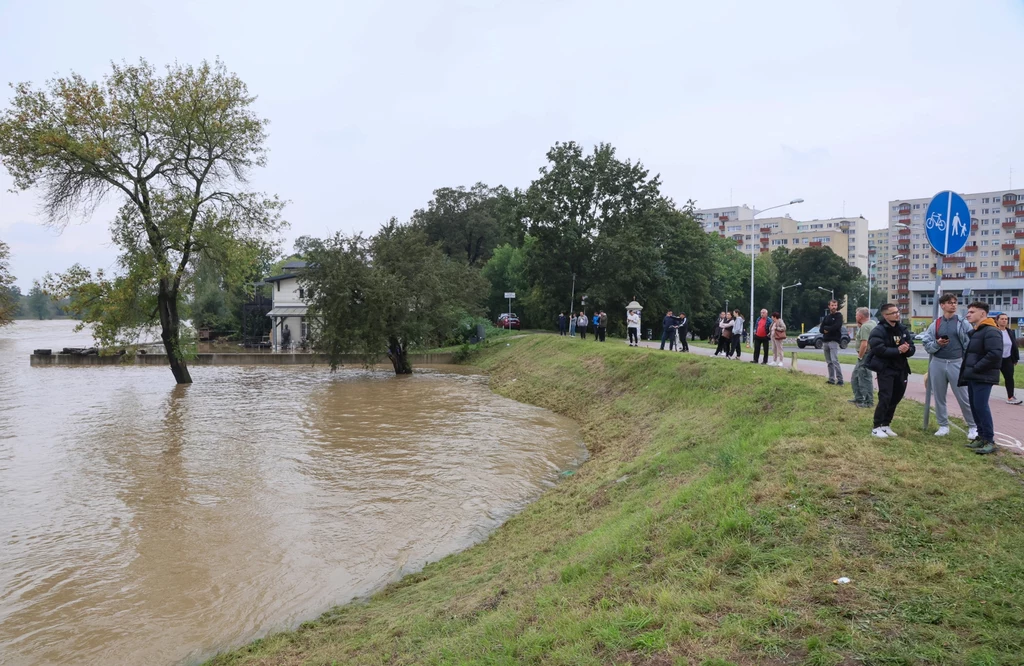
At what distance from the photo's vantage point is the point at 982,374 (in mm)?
7016

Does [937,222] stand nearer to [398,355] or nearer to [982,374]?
[982,374]

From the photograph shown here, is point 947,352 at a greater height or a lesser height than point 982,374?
greater

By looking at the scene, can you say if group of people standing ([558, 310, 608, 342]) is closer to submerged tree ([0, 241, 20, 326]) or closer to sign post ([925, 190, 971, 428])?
sign post ([925, 190, 971, 428])

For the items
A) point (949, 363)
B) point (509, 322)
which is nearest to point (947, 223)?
point (949, 363)

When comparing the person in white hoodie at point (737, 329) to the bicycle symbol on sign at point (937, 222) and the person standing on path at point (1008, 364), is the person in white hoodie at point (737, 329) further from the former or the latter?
the bicycle symbol on sign at point (937, 222)

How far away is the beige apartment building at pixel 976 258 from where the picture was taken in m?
81.2

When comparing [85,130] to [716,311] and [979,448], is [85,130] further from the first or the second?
[716,311]

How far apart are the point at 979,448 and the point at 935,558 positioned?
10.2ft

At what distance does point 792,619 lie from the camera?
3971 mm

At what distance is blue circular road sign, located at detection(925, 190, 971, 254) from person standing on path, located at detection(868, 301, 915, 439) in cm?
100

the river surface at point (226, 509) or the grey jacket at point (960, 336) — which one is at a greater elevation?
the grey jacket at point (960, 336)

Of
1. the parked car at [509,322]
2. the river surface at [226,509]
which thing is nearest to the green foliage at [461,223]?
the parked car at [509,322]

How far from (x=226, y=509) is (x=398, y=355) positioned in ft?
78.1

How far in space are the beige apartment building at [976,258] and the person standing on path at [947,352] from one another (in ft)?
291
